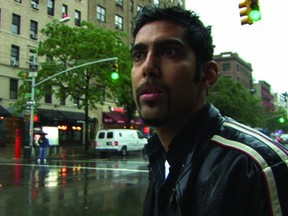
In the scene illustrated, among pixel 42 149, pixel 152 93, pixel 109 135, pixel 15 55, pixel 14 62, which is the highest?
pixel 15 55

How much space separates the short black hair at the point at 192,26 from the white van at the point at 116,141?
24.6m

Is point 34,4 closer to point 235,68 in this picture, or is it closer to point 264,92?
point 235,68

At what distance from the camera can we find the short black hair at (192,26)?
1.73m

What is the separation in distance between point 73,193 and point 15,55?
25386mm

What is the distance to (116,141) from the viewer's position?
86.3ft

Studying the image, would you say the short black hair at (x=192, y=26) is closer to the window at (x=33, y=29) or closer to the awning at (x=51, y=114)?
the awning at (x=51, y=114)

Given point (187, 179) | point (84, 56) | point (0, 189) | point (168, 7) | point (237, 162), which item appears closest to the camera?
point (237, 162)

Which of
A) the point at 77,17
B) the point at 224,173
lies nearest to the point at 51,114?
the point at 77,17

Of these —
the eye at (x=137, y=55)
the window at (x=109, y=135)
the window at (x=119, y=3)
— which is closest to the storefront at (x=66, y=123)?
the window at (x=109, y=135)

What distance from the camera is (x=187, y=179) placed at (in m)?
1.40

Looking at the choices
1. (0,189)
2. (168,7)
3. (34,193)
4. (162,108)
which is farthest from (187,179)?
(0,189)

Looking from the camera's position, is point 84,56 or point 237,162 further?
point 84,56

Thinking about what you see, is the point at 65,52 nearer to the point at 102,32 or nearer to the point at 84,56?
the point at 84,56

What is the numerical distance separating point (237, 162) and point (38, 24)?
36332 mm
